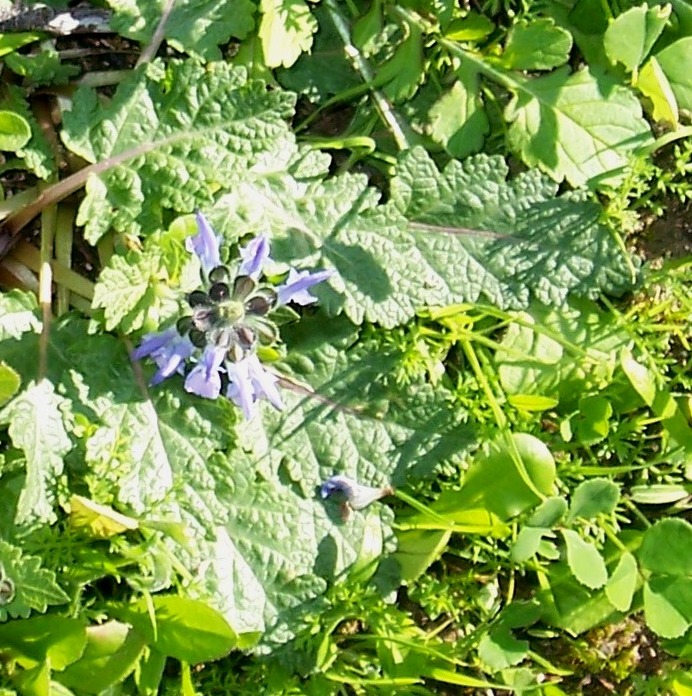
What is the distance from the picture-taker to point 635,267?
268 centimetres

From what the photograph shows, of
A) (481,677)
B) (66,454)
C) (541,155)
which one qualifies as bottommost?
(481,677)

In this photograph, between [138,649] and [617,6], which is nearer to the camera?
[138,649]

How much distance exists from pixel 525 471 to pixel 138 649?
0.90m

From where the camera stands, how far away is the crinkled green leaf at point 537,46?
2578 mm

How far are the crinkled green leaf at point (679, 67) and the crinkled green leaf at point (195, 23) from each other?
929 millimetres

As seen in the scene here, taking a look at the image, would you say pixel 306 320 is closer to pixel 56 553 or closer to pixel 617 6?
pixel 56 553

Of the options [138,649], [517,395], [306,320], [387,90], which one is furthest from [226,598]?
[387,90]

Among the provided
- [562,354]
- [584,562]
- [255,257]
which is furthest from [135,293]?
[584,562]

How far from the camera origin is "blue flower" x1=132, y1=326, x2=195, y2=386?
2.23m

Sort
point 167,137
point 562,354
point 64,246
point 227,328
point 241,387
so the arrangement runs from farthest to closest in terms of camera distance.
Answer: point 562,354, point 64,246, point 167,137, point 241,387, point 227,328

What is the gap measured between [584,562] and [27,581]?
3.86 ft

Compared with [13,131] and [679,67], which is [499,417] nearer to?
[679,67]

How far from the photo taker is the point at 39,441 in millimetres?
2344

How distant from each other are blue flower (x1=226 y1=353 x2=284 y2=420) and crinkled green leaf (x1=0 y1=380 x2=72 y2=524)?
36 centimetres
